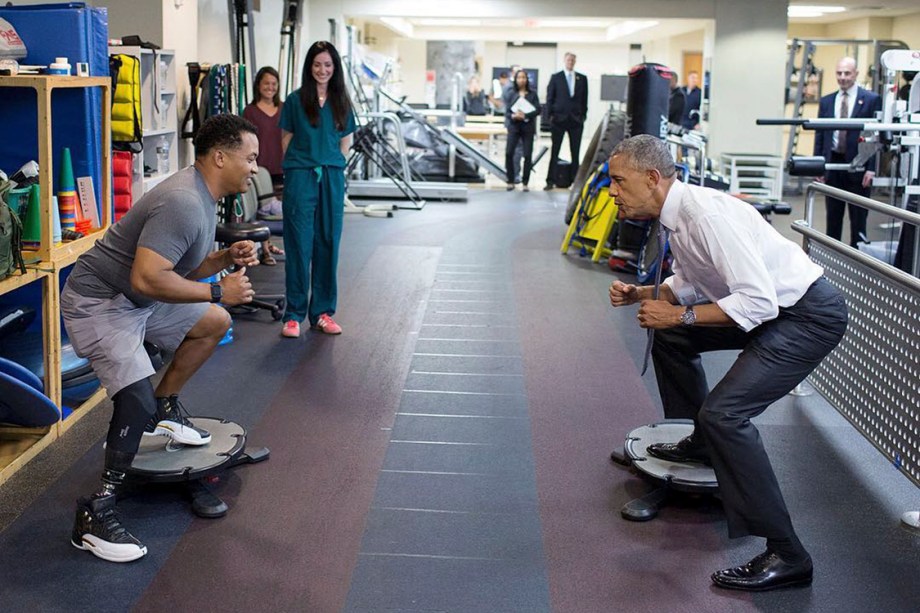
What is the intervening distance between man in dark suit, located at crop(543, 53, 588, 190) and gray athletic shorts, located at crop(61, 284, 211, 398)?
10.2 m

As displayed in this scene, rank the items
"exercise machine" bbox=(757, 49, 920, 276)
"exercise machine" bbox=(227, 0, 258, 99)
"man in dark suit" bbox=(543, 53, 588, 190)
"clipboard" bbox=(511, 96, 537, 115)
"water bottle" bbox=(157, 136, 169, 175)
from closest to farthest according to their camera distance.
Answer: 1. "exercise machine" bbox=(757, 49, 920, 276)
2. "water bottle" bbox=(157, 136, 169, 175)
3. "exercise machine" bbox=(227, 0, 258, 99)
4. "clipboard" bbox=(511, 96, 537, 115)
5. "man in dark suit" bbox=(543, 53, 588, 190)

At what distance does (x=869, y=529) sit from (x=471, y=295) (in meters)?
3.79

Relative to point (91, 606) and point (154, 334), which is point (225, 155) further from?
point (91, 606)

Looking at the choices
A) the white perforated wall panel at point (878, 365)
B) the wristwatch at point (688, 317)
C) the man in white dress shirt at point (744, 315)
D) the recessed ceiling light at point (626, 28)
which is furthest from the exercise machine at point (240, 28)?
the recessed ceiling light at point (626, 28)

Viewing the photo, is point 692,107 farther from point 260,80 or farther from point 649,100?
point 260,80

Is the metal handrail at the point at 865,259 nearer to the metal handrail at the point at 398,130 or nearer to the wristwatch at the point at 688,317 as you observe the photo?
the wristwatch at the point at 688,317

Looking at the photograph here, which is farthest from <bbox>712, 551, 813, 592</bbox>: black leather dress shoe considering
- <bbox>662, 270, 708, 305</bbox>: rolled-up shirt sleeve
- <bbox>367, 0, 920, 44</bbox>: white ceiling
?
<bbox>367, 0, 920, 44</bbox>: white ceiling

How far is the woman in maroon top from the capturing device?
730cm

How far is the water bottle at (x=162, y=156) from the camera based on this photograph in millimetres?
6309

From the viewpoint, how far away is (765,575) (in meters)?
2.87

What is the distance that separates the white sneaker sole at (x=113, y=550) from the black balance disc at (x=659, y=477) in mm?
1505

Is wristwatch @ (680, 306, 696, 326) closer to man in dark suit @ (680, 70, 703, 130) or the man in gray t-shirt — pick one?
the man in gray t-shirt

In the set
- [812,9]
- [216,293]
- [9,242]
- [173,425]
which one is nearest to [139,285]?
[216,293]

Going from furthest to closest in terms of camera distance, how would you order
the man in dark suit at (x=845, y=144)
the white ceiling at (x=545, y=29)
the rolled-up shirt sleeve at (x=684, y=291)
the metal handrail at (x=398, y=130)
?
1. the white ceiling at (x=545, y=29)
2. the metal handrail at (x=398, y=130)
3. the man in dark suit at (x=845, y=144)
4. the rolled-up shirt sleeve at (x=684, y=291)
